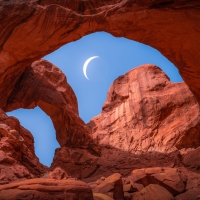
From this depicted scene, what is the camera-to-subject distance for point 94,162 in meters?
10.2

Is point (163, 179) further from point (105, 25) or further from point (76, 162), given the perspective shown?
point (76, 162)

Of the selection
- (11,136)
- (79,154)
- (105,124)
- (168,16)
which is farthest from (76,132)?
(168,16)

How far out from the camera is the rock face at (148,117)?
1079cm

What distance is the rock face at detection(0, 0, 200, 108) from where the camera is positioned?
725 cm

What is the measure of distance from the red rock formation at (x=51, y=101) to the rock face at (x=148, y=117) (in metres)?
1.28

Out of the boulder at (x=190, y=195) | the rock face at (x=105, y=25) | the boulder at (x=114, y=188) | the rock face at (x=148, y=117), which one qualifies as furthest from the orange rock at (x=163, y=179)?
the rock face at (x=148, y=117)

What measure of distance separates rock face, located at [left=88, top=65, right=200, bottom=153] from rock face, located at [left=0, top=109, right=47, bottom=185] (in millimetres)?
4223

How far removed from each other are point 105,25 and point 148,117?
5.45 m

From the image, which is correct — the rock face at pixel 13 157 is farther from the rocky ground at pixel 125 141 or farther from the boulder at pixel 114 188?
the boulder at pixel 114 188

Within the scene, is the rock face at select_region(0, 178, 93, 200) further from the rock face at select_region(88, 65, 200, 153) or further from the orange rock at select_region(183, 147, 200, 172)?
the rock face at select_region(88, 65, 200, 153)

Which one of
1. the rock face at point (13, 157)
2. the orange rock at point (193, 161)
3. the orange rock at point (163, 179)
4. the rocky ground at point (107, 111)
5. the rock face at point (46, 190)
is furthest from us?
the orange rock at point (193, 161)

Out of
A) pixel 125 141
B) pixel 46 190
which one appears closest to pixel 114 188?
pixel 46 190

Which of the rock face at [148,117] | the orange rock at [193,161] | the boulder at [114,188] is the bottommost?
the boulder at [114,188]

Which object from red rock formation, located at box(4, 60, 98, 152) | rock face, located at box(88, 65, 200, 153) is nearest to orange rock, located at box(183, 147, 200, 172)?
rock face, located at box(88, 65, 200, 153)
